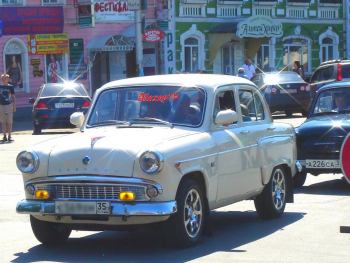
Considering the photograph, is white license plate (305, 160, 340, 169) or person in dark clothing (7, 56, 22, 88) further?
person in dark clothing (7, 56, 22, 88)

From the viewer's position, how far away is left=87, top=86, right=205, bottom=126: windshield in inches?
361

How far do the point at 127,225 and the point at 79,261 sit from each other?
21.9 inches

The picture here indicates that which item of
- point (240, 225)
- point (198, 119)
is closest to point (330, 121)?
point (240, 225)

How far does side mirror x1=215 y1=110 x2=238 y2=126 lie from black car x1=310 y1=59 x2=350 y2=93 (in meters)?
18.4

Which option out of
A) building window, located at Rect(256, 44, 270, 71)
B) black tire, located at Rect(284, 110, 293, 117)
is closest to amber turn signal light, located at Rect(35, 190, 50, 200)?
black tire, located at Rect(284, 110, 293, 117)

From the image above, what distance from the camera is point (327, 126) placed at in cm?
1284

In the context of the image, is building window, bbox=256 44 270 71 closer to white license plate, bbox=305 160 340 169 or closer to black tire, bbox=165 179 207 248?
white license plate, bbox=305 160 340 169

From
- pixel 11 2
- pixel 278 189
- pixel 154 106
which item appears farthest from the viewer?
pixel 11 2

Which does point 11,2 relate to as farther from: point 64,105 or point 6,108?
point 6,108

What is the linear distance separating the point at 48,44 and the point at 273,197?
2584cm

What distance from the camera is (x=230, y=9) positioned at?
4172 centimetres

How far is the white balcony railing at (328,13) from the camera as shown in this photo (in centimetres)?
4597

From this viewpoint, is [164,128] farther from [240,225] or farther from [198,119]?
[240,225]

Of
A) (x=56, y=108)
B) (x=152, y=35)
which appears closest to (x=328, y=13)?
(x=152, y=35)
